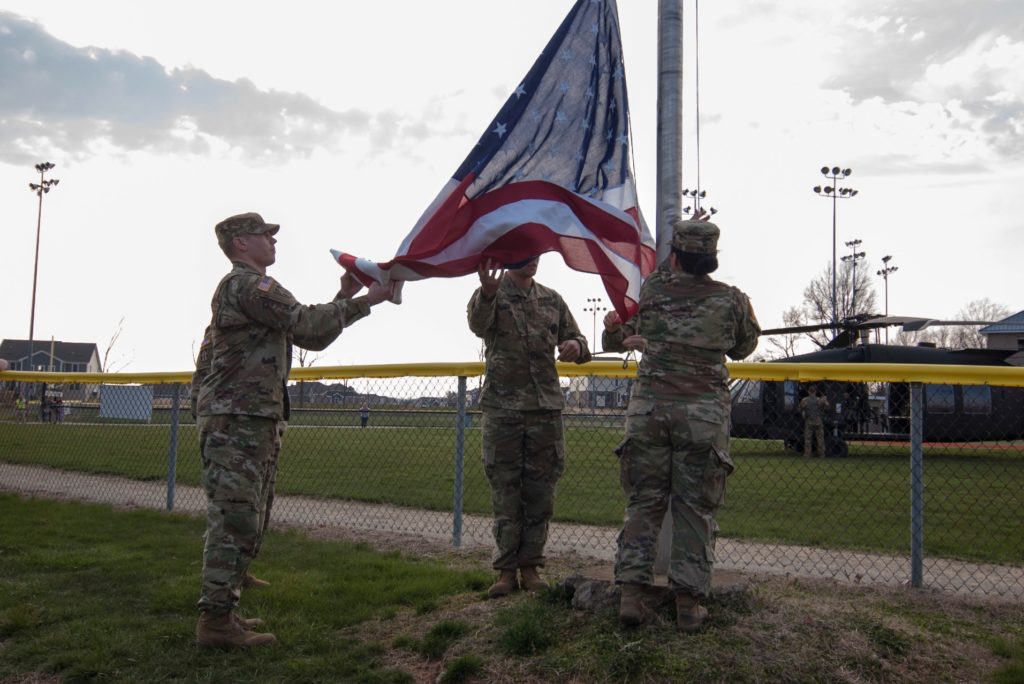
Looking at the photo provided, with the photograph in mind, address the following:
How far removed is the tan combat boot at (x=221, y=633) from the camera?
13.3 feet

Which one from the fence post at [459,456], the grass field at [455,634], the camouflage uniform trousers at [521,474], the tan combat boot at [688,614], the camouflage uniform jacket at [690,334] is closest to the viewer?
the grass field at [455,634]

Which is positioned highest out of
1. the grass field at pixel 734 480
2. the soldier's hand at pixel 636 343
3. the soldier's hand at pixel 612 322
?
the soldier's hand at pixel 612 322

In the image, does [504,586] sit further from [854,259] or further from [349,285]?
[854,259]

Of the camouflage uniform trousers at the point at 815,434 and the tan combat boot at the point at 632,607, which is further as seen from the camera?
the camouflage uniform trousers at the point at 815,434

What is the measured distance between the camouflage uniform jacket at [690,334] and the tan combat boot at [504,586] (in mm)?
1467

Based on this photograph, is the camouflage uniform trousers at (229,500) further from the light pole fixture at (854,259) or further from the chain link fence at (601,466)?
the light pole fixture at (854,259)

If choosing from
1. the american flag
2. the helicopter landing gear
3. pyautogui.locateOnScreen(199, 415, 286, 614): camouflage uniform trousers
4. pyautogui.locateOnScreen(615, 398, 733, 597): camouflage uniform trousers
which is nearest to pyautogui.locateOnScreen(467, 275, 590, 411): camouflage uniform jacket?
the american flag

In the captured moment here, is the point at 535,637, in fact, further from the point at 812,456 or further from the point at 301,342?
the point at 812,456

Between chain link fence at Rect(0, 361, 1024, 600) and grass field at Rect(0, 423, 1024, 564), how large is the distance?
0.14 ft

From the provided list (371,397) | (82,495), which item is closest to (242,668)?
(371,397)

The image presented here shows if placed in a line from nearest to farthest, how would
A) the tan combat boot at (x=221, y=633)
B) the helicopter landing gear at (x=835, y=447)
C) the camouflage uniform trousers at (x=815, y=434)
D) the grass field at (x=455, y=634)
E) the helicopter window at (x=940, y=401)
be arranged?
the grass field at (x=455, y=634) < the tan combat boot at (x=221, y=633) < the camouflage uniform trousers at (x=815, y=434) < the helicopter landing gear at (x=835, y=447) < the helicopter window at (x=940, y=401)

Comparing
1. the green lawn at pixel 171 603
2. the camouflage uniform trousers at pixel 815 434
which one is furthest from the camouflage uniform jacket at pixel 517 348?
the camouflage uniform trousers at pixel 815 434

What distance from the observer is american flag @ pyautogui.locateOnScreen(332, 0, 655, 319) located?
14.8 ft

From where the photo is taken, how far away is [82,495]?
10.3 metres
